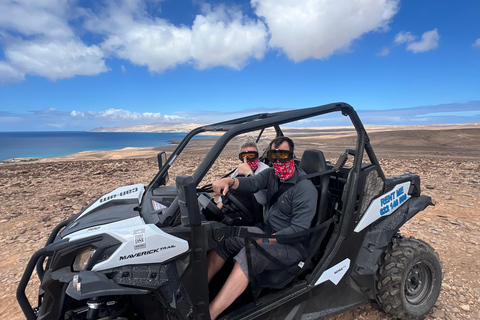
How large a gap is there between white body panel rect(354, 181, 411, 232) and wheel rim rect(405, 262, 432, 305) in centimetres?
60

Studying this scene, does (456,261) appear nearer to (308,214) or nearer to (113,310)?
(308,214)

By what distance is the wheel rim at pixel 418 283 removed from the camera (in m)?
2.97

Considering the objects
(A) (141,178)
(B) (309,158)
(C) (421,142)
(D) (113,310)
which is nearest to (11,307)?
(D) (113,310)

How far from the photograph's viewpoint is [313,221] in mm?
2740

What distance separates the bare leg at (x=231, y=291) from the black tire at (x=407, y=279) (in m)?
1.36

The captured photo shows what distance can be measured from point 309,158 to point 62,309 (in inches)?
90.9

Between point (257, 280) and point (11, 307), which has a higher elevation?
point (257, 280)

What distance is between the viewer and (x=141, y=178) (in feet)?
31.7

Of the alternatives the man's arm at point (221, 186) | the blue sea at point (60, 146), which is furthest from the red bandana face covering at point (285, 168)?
the blue sea at point (60, 146)

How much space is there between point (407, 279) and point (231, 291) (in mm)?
1808

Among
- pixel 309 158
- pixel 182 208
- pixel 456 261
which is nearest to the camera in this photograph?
pixel 182 208

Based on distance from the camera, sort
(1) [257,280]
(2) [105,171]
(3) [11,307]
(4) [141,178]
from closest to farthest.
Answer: (1) [257,280], (3) [11,307], (4) [141,178], (2) [105,171]

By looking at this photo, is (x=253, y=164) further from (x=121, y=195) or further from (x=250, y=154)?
(x=121, y=195)

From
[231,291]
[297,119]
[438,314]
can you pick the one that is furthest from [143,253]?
[438,314]
